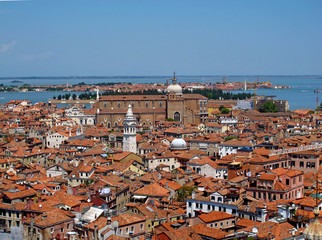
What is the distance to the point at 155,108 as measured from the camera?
Result: 1298 inches

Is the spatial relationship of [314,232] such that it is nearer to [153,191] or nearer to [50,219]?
[50,219]

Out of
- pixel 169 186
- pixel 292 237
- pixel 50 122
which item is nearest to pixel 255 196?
pixel 169 186

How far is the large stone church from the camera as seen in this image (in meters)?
31.8

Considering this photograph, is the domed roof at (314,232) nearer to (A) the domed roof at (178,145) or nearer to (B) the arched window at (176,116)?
(A) the domed roof at (178,145)

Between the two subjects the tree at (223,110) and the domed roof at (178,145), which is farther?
the tree at (223,110)

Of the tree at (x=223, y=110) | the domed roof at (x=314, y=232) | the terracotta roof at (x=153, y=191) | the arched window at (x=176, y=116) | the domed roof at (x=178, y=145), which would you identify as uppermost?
the domed roof at (x=314, y=232)

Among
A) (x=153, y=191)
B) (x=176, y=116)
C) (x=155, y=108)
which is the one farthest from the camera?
(x=155, y=108)

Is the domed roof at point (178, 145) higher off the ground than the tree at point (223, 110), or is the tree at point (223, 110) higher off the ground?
the domed roof at point (178, 145)

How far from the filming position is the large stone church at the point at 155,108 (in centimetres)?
3178

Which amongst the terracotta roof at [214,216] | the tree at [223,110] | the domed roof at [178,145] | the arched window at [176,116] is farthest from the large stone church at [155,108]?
the terracotta roof at [214,216]

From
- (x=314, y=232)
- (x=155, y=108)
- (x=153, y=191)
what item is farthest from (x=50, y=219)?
(x=155, y=108)

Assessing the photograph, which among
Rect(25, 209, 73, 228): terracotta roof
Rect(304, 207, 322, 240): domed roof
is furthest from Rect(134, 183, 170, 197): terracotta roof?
Rect(304, 207, 322, 240): domed roof

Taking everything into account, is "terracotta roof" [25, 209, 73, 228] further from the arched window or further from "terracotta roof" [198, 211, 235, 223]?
the arched window

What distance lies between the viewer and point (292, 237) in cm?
696
